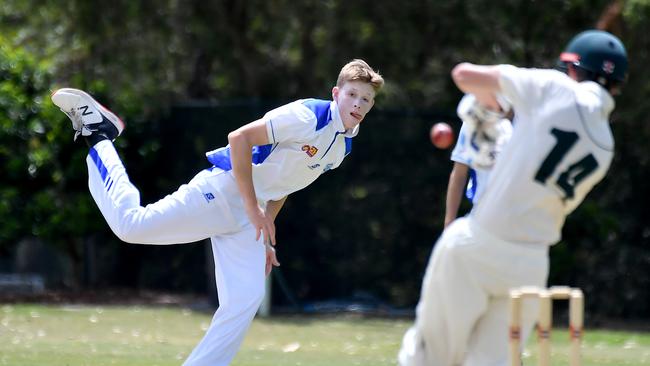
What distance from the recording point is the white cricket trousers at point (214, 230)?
602cm

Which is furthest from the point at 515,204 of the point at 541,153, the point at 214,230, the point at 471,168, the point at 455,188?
the point at 214,230

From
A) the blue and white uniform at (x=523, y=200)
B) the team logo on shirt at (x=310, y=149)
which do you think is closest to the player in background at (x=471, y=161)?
the blue and white uniform at (x=523, y=200)

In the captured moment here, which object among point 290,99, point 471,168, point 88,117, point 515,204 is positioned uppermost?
point 290,99

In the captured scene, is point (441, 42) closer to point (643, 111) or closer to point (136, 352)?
point (643, 111)

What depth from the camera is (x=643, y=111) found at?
1213cm

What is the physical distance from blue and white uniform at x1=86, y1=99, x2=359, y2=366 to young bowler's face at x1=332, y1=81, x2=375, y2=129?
0.15 ft

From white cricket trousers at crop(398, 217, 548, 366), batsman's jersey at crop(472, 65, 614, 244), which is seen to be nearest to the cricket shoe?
white cricket trousers at crop(398, 217, 548, 366)

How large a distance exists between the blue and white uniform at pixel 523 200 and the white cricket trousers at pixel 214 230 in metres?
1.74

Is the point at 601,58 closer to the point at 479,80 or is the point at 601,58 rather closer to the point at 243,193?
the point at 479,80

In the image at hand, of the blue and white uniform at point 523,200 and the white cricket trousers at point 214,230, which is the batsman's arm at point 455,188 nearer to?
the white cricket trousers at point 214,230

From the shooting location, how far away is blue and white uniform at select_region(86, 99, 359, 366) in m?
6.02

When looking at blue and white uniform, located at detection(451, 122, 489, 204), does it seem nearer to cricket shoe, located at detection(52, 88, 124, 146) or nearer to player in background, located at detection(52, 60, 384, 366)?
player in background, located at detection(52, 60, 384, 366)

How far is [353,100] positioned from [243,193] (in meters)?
0.83

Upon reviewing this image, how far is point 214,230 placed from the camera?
6.29 meters
